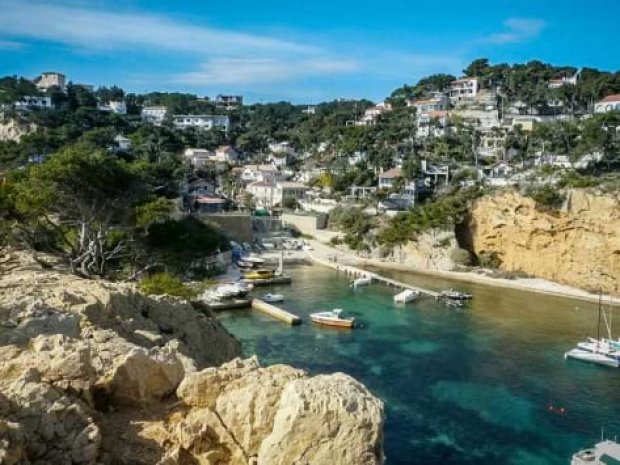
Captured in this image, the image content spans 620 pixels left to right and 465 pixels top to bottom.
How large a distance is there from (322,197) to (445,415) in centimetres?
5518

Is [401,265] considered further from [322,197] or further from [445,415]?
[445,415]

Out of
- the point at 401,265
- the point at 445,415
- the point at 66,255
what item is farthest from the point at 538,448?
the point at 401,265

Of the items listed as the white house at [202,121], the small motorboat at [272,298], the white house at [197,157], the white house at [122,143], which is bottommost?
the small motorboat at [272,298]

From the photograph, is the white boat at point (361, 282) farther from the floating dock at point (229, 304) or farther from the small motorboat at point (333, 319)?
the small motorboat at point (333, 319)

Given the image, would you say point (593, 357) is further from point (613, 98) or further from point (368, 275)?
point (613, 98)

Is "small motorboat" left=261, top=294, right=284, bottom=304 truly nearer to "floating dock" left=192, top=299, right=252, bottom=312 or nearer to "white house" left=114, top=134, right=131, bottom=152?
"floating dock" left=192, top=299, right=252, bottom=312

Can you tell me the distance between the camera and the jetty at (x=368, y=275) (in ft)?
146

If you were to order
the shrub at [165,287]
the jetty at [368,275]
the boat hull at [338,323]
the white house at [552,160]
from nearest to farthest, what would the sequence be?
the shrub at [165,287] < the boat hull at [338,323] < the jetty at [368,275] < the white house at [552,160]

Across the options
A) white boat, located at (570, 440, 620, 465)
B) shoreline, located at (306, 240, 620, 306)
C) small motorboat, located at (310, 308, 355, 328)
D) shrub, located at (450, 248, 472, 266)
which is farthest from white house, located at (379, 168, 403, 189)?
white boat, located at (570, 440, 620, 465)

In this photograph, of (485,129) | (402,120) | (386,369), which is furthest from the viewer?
(402,120)

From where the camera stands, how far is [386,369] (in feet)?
90.5

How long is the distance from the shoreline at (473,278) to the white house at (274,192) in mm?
17943

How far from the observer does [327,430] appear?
17.5 ft

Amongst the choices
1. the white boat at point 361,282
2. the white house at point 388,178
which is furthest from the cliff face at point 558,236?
the white house at point 388,178
